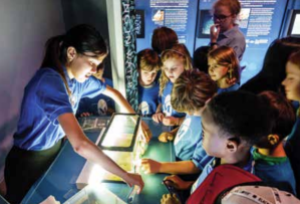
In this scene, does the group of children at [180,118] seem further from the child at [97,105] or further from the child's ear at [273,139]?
the child at [97,105]

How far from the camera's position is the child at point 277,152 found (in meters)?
1.36

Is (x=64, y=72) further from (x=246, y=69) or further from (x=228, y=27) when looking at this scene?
(x=246, y=69)

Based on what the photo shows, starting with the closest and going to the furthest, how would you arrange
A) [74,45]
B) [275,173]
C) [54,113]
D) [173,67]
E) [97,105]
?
1. [54,113]
2. [74,45]
3. [275,173]
4. [173,67]
5. [97,105]

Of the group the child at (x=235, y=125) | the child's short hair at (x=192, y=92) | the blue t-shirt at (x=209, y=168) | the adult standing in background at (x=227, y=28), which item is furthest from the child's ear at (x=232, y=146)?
the adult standing in background at (x=227, y=28)

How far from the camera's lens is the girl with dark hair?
3.68 feet

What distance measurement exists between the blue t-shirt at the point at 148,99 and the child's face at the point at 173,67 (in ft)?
0.58

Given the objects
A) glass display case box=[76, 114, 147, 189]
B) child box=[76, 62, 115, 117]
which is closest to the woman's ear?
glass display case box=[76, 114, 147, 189]

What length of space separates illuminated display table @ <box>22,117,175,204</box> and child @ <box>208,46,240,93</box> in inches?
24.1

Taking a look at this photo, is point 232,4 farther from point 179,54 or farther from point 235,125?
point 235,125

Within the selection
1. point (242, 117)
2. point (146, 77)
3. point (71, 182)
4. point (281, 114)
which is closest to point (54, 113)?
point (71, 182)

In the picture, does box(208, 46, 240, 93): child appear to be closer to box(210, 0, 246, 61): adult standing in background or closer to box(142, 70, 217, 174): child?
box(210, 0, 246, 61): adult standing in background

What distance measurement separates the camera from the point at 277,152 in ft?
4.73

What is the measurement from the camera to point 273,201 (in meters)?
0.67

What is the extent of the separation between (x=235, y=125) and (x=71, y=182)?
889 mm
